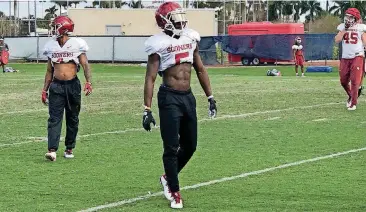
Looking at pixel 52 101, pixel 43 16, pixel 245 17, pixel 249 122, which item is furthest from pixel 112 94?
pixel 245 17

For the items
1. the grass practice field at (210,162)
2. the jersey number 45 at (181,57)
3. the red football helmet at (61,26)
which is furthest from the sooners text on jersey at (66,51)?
the jersey number 45 at (181,57)

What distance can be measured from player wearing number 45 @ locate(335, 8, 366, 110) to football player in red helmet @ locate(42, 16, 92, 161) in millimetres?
7577

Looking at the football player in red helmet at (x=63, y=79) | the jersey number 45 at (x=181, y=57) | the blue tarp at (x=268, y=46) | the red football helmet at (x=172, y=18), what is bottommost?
the blue tarp at (x=268, y=46)

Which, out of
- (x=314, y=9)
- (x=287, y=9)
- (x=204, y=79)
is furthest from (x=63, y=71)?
(x=314, y=9)

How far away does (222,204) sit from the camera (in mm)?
7949

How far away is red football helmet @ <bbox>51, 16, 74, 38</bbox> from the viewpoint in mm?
11016

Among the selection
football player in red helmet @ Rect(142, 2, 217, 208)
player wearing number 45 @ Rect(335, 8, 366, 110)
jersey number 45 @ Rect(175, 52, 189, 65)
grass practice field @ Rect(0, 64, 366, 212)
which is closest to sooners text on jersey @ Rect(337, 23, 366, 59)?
player wearing number 45 @ Rect(335, 8, 366, 110)

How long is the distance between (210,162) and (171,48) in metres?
3.00

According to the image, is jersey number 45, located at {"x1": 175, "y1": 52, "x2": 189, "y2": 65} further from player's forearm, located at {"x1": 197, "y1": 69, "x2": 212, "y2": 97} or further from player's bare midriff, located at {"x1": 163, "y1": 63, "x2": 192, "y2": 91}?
player's forearm, located at {"x1": 197, "y1": 69, "x2": 212, "y2": 97}

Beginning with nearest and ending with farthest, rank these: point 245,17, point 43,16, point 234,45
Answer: point 234,45
point 43,16
point 245,17

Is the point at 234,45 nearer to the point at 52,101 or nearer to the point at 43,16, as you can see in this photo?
the point at 43,16

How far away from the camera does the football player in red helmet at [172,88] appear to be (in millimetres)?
7945

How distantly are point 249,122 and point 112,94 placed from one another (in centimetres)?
790

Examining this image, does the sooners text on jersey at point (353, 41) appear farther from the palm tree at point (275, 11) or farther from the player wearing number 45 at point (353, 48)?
the palm tree at point (275, 11)
